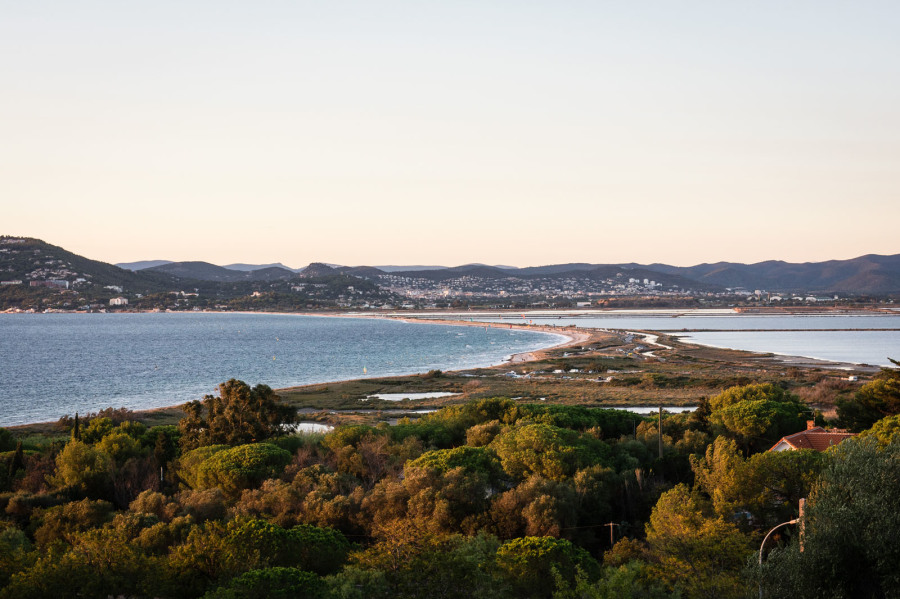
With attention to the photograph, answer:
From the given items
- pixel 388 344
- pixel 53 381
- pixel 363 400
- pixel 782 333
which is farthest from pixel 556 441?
pixel 782 333

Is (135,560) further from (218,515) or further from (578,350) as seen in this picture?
(578,350)

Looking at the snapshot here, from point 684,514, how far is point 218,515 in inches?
503

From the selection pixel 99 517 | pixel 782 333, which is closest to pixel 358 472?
pixel 99 517

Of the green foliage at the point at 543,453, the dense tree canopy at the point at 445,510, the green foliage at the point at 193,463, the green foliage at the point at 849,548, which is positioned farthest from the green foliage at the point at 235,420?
the green foliage at the point at 849,548

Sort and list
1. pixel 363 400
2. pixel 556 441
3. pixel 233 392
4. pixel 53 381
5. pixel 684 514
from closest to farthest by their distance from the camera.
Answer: pixel 684 514
pixel 556 441
pixel 233 392
pixel 363 400
pixel 53 381

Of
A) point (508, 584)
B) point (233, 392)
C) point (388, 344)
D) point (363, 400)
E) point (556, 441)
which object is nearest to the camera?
point (508, 584)

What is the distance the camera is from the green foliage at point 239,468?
2347cm

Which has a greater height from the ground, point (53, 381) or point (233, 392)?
point (233, 392)

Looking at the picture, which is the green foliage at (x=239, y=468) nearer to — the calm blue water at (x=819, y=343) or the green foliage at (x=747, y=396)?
the green foliage at (x=747, y=396)

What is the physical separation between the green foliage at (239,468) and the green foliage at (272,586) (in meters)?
8.65

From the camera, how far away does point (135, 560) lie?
1545 cm

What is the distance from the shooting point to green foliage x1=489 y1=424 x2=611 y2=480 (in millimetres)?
22984

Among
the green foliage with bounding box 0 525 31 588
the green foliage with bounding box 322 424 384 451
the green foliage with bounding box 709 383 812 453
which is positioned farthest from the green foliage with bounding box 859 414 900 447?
the green foliage with bounding box 0 525 31 588

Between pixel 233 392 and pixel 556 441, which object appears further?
pixel 233 392
